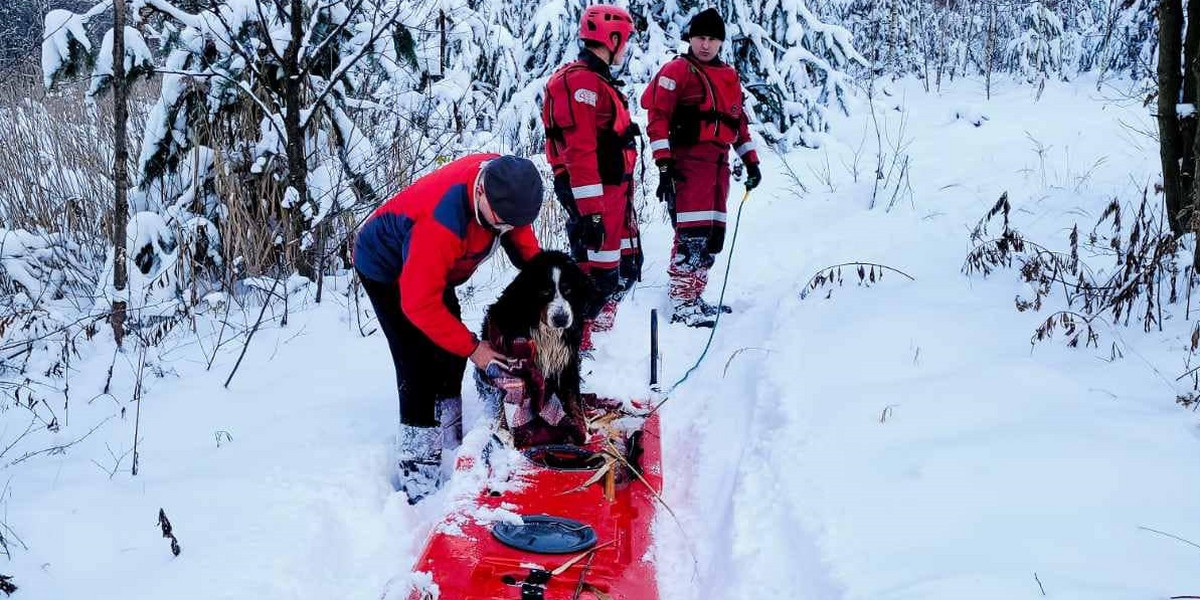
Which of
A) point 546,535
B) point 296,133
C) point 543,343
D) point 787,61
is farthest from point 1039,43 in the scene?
point 546,535

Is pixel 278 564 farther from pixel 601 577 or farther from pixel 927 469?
pixel 927 469

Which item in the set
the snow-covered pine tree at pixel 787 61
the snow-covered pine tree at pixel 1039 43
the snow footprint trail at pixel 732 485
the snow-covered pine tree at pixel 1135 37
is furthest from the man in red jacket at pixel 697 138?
the snow-covered pine tree at pixel 1039 43

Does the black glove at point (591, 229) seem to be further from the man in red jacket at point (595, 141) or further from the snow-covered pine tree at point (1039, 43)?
the snow-covered pine tree at point (1039, 43)

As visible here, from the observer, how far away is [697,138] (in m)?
4.75

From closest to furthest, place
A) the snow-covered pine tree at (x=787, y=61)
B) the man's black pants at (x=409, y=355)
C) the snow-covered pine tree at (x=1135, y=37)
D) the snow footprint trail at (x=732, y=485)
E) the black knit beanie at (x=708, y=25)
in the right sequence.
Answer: the snow footprint trail at (x=732, y=485), the man's black pants at (x=409, y=355), the black knit beanie at (x=708, y=25), the snow-covered pine tree at (x=1135, y=37), the snow-covered pine tree at (x=787, y=61)

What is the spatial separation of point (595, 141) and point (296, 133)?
2023mm

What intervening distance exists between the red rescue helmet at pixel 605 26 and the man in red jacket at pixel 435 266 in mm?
1298

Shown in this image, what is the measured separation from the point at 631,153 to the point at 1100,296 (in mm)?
2369

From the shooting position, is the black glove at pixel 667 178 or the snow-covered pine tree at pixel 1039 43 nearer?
the black glove at pixel 667 178

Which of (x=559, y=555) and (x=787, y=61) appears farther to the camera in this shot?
(x=787, y=61)

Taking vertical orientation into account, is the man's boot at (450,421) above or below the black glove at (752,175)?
below

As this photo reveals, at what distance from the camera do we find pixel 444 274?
2943 millimetres

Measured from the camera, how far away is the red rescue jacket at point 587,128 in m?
4.13

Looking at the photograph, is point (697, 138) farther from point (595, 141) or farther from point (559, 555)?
point (559, 555)
